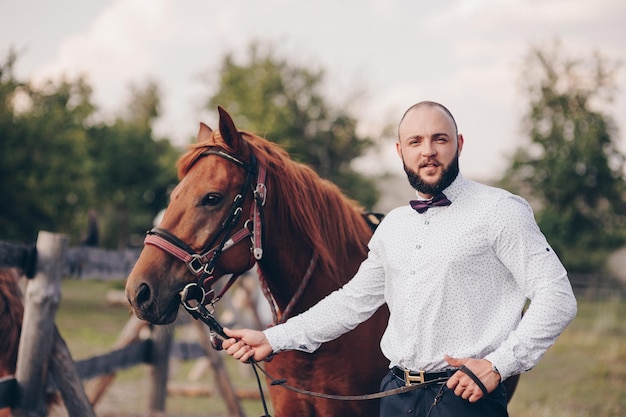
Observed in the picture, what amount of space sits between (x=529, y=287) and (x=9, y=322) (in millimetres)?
3079

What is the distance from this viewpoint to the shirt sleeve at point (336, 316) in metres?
2.89

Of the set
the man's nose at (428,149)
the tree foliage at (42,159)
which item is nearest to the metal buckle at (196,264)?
the man's nose at (428,149)

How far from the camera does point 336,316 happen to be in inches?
116

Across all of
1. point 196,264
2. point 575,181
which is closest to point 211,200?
point 196,264

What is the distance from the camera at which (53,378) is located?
410cm

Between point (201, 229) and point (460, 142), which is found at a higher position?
point (460, 142)

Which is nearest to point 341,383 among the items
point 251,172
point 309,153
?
point 251,172

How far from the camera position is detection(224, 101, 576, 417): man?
230cm

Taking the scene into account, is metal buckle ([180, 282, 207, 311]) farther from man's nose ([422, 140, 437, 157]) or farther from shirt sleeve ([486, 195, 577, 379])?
shirt sleeve ([486, 195, 577, 379])

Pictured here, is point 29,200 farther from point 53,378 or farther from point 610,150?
point 610,150

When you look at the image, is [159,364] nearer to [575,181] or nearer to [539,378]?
[539,378]

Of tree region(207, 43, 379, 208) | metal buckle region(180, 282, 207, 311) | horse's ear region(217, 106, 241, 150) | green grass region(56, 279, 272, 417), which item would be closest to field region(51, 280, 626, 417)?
green grass region(56, 279, 272, 417)

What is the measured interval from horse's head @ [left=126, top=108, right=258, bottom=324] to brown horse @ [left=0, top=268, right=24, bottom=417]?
4.77 feet

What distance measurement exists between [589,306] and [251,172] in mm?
25627
